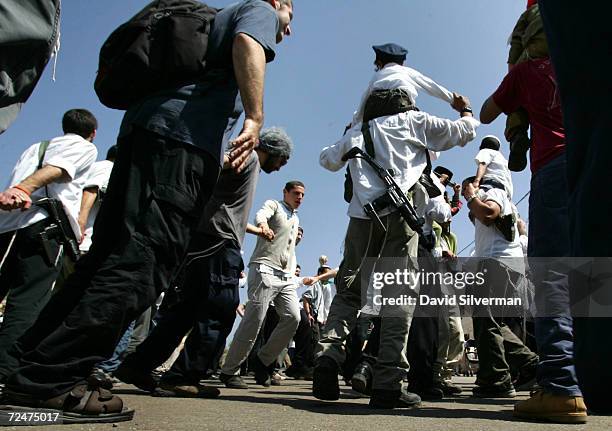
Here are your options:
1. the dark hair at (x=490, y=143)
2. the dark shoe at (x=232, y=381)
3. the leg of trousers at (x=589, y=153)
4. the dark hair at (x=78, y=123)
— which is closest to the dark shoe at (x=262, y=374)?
the dark shoe at (x=232, y=381)

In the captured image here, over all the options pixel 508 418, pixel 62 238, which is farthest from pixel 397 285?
pixel 62 238

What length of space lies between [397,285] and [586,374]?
2.53 m

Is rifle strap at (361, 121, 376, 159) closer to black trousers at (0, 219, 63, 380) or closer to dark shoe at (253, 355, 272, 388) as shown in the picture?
black trousers at (0, 219, 63, 380)

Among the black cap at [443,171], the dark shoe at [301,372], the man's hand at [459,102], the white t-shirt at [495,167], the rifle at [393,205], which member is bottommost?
the dark shoe at [301,372]

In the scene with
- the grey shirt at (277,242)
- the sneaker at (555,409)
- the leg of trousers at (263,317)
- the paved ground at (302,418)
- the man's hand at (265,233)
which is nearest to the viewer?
the paved ground at (302,418)

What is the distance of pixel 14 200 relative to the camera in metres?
2.86

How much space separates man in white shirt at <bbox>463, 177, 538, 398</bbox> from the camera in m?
4.51

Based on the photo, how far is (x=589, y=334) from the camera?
2.56ft

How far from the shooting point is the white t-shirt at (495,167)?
182 inches

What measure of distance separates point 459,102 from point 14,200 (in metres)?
3.07

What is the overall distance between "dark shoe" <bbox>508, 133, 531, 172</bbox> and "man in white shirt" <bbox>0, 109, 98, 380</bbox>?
2.59 m

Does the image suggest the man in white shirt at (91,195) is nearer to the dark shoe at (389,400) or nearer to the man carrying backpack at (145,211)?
the man carrying backpack at (145,211)

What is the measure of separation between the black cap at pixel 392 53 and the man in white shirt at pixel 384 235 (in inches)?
22.7

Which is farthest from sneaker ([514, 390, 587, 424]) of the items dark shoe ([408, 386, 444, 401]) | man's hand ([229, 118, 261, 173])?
man's hand ([229, 118, 261, 173])
